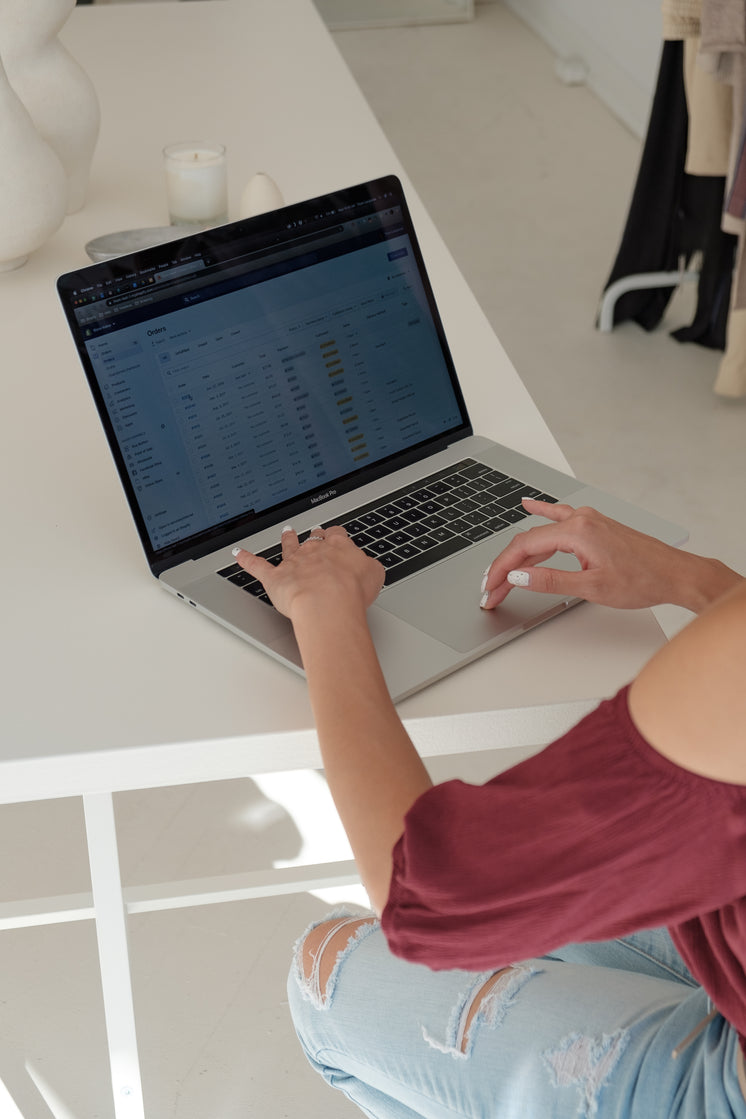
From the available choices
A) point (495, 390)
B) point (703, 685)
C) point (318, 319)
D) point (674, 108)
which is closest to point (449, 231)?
point (674, 108)

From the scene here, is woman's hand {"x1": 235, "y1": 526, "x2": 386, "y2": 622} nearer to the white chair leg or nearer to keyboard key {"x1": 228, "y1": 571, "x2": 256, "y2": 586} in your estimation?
keyboard key {"x1": 228, "y1": 571, "x2": 256, "y2": 586}

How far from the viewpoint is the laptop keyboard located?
3.17 ft

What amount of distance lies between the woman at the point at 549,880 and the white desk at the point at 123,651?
60 mm

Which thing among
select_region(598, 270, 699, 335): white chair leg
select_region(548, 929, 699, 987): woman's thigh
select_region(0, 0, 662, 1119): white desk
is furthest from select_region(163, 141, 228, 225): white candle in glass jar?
select_region(598, 270, 699, 335): white chair leg

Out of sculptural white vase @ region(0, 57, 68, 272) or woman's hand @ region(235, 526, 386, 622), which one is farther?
sculptural white vase @ region(0, 57, 68, 272)

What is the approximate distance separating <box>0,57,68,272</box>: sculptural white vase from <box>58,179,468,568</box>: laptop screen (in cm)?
50

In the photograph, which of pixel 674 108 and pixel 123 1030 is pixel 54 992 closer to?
pixel 123 1030

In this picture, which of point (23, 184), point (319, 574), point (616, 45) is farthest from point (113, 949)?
point (616, 45)

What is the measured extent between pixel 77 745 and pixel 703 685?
16.5 inches

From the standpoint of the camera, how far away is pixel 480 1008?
2.85ft

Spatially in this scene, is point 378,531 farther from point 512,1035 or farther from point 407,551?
point 512,1035

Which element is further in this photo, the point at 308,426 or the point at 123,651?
the point at 308,426

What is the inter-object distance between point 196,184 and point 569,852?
1.15 metres

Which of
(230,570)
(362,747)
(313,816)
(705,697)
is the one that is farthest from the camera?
(313,816)
